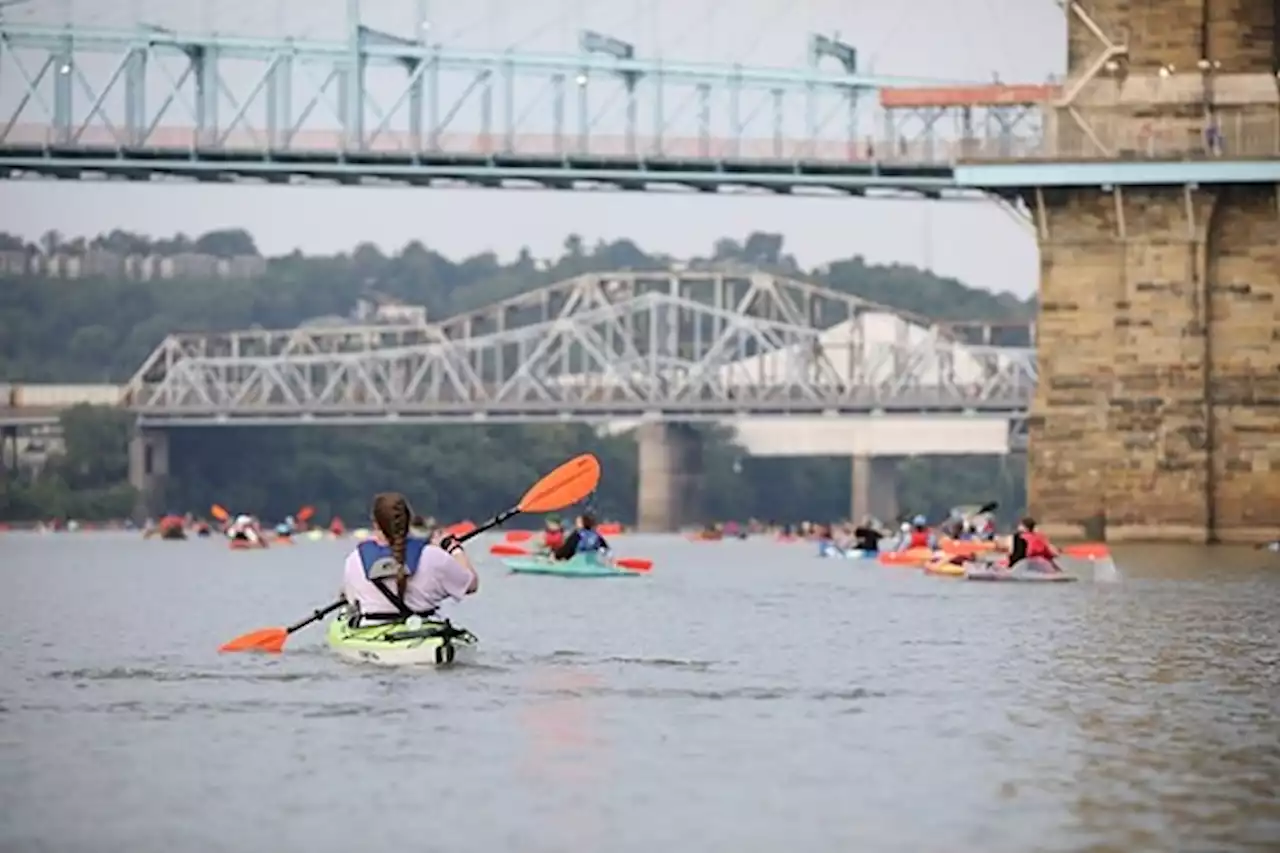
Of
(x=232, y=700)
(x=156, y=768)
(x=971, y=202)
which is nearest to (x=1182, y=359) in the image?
(x=971, y=202)

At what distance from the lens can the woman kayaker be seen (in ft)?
110

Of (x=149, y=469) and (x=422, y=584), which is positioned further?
(x=149, y=469)

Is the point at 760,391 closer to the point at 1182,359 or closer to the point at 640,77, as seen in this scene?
the point at 640,77

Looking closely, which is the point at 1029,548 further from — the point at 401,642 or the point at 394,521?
the point at 394,521

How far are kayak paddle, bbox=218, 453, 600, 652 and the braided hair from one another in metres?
4.52

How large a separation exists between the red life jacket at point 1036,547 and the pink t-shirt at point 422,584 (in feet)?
94.8

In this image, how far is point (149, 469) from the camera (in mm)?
175250

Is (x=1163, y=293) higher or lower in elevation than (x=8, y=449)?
higher

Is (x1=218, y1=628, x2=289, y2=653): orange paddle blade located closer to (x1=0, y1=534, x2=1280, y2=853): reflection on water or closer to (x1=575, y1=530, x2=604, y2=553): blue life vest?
(x1=0, y1=534, x2=1280, y2=853): reflection on water

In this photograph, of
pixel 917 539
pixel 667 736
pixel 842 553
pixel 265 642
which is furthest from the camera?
pixel 842 553

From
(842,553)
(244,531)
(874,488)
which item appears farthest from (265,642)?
(874,488)

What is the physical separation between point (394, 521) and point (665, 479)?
148m

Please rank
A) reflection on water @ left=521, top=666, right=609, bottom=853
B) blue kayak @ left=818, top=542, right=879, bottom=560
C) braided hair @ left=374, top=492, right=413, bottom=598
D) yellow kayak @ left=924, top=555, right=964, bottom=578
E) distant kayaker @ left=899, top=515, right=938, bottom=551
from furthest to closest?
1. blue kayak @ left=818, top=542, right=879, bottom=560
2. distant kayaker @ left=899, top=515, right=938, bottom=551
3. yellow kayak @ left=924, top=555, right=964, bottom=578
4. braided hair @ left=374, top=492, right=413, bottom=598
5. reflection on water @ left=521, top=666, right=609, bottom=853

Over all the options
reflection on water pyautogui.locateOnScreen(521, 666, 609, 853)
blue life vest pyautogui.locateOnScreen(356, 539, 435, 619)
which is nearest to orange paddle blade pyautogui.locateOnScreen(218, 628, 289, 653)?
reflection on water pyautogui.locateOnScreen(521, 666, 609, 853)
